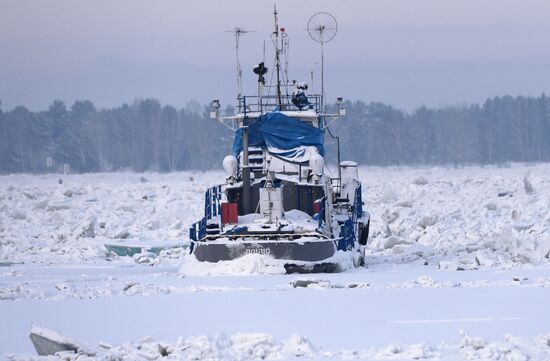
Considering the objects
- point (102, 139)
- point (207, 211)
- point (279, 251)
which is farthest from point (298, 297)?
point (102, 139)

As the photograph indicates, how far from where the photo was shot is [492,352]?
423 inches

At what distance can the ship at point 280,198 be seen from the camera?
2175cm

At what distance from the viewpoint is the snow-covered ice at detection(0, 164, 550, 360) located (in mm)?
11344

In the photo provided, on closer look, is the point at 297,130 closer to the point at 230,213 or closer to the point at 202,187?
the point at 230,213

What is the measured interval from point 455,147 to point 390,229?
88460 mm

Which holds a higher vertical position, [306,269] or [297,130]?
[297,130]

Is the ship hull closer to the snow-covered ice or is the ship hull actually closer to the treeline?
Result: the snow-covered ice

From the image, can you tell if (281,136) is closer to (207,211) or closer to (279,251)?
(207,211)

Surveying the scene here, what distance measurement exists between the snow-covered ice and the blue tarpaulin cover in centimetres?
318

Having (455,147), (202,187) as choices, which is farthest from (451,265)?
(455,147)

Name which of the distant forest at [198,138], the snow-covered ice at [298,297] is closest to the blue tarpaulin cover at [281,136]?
the snow-covered ice at [298,297]

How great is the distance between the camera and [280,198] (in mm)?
22906

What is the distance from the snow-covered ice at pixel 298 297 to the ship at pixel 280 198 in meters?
0.52

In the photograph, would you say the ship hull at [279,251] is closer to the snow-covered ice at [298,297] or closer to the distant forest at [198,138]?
the snow-covered ice at [298,297]
